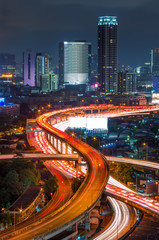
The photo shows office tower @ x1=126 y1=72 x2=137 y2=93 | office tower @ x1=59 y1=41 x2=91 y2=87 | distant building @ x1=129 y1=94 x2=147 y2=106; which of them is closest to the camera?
distant building @ x1=129 y1=94 x2=147 y2=106

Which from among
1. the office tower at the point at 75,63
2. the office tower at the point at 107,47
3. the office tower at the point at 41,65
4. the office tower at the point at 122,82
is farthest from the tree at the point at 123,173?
the office tower at the point at 75,63

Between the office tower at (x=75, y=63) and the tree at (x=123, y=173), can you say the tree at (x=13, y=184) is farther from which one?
the office tower at (x=75, y=63)

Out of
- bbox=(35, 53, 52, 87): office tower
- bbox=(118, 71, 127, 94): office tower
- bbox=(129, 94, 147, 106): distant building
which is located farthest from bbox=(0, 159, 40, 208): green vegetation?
bbox=(35, 53, 52, 87): office tower

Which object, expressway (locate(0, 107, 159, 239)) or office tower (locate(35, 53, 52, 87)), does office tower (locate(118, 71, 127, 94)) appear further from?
expressway (locate(0, 107, 159, 239))

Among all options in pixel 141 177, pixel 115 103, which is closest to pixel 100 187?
pixel 141 177

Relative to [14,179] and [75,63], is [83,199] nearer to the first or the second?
[14,179]

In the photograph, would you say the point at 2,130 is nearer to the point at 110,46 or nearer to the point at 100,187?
the point at 100,187
